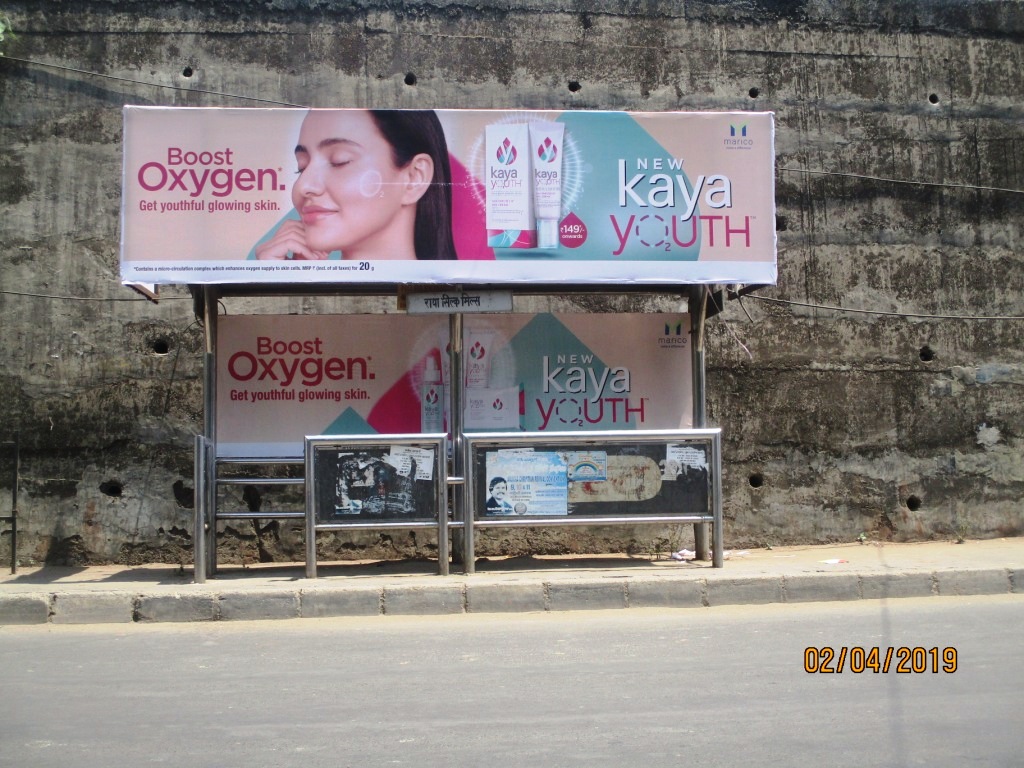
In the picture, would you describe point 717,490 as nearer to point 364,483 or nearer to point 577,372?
point 577,372

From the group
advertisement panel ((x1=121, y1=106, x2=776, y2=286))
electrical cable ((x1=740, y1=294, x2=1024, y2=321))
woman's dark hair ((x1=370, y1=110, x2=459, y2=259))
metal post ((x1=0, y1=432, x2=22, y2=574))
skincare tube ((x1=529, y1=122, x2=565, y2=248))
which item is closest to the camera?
advertisement panel ((x1=121, y1=106, x2=776, y2=286))

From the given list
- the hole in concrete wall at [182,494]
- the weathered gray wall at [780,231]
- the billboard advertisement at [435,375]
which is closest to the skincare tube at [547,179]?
the billboard advertisement at [435,375]

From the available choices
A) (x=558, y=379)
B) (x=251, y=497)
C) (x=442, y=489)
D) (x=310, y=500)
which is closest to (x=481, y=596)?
(x=442, y=489)

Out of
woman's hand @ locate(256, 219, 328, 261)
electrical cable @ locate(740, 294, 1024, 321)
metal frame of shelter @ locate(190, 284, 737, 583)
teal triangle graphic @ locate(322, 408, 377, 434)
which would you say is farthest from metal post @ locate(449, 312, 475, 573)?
electrical cable @ locate(740, 294, 1024, 321)

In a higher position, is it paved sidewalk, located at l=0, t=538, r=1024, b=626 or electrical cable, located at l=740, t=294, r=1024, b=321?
electrical cable, located at l=740, t=294, r=1024, b=321

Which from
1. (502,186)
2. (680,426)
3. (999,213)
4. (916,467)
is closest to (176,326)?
(502,186)

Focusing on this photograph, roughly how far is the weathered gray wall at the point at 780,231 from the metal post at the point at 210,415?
1166 mm

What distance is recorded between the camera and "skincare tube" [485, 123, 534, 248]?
8219 millimetres

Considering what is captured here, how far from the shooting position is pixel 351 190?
8133 millimetres

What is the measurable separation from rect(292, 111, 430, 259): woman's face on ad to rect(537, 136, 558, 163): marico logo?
1.09 meters

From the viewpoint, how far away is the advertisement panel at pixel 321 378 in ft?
29.3

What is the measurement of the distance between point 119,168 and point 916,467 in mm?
8731
